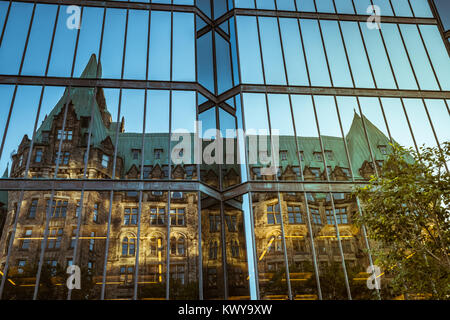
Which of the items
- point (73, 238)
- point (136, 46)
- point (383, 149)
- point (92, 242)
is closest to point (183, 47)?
point (136, 46)

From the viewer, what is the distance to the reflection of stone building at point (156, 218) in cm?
1620

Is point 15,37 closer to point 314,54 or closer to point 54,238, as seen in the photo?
point 54,238

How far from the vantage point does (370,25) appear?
2484 cm

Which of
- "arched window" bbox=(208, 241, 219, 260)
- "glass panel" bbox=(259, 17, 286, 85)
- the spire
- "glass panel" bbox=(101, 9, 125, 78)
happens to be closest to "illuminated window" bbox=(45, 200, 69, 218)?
"arched window" bbox=(208, 241, 219, 260)

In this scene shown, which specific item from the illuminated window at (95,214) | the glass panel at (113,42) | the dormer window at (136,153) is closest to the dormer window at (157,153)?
the dormer window at (136,153)

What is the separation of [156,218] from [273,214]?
5.56m

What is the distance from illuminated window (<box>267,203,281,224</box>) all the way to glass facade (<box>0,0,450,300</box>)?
55 mm

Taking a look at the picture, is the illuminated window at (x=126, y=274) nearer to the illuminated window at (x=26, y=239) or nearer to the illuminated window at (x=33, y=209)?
the illuminated window at (x=26, y=239)

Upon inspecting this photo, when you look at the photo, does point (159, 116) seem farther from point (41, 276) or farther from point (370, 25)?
point (370, 25)

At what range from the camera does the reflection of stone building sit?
1620 centimetres

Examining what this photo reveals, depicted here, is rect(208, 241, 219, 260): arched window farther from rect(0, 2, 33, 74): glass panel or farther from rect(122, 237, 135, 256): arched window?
rect(0, 2, 33, 74): glass panel

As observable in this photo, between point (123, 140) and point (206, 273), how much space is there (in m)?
7.78

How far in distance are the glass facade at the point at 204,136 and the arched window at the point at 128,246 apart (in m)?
0.10
